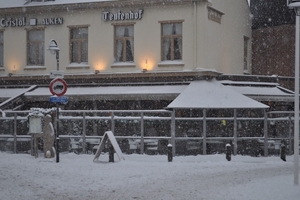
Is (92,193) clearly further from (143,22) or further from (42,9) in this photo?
(42,9)

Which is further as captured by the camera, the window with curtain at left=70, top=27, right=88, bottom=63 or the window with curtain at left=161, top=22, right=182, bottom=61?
the window with curtain at left=70, top=27, right=88, bottom=63

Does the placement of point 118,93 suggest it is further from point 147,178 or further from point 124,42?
point 147,178

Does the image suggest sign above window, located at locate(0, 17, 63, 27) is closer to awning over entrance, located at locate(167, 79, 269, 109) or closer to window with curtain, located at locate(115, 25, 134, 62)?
window with curtain, located at locate(115, 25, 134, 62)

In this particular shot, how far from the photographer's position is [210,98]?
2233 cm

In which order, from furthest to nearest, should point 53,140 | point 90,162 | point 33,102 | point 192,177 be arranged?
point 33,102, point 53,140, point 90,162, point 192,177

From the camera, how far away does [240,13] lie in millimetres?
28844

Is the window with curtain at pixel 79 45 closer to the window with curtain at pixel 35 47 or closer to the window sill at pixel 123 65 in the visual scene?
the window with curtain at pixel 35 47

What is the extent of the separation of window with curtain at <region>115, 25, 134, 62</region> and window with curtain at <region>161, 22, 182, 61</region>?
5.45 feet

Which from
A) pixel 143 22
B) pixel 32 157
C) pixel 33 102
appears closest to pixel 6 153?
pixel 32 157

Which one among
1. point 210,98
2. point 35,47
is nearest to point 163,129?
point 210,98

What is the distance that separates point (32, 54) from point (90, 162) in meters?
→ 10.3

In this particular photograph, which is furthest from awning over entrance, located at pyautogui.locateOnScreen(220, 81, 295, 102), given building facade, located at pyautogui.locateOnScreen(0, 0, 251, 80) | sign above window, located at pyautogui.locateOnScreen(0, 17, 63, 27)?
sign above window, located at pyautogui.locateOnScreen(0, 17, 63, 27)

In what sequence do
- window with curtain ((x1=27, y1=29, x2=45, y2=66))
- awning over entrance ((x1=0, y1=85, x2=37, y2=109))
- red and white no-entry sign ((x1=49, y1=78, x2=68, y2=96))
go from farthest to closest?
window with curtain ((x1=27, y1=29, x2=45, y2=66))
awning over entrance ((x1=0, y1=85, x2=37, y2=109))
red and white no-entry sign ((x1=49, y1=78, x2=68, y2=96))

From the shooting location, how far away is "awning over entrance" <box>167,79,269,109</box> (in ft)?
71.2
